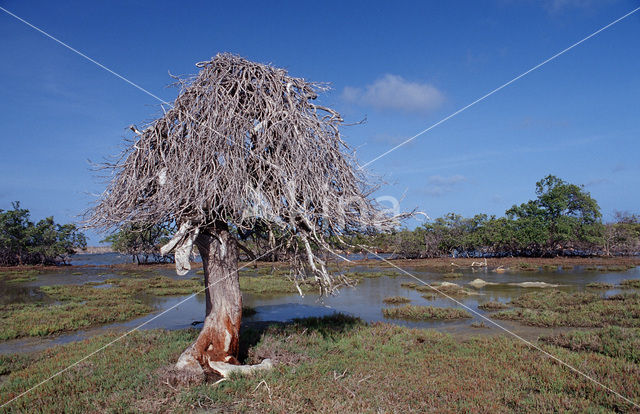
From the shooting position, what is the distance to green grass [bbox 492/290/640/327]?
14.1 m

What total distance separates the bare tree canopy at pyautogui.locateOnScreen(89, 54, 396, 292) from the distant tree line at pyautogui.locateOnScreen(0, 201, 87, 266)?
4982 centimetres

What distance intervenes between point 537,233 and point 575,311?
→ 132 feet

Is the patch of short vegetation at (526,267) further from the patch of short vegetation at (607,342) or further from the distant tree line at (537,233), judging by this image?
the patch of short vegetation at (607,342)

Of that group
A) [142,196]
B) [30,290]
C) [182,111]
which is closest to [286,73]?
[182,111]

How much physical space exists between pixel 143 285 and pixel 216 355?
A: 2468cm

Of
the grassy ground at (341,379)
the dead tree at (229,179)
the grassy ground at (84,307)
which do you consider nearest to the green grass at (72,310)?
the grassy ground at (84,307)

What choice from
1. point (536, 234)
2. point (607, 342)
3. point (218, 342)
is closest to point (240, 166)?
point (218, 342)

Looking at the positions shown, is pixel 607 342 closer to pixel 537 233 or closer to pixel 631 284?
pixel 631 284

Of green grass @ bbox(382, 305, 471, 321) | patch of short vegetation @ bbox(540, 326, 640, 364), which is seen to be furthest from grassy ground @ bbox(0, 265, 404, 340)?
patch of short vegetation @ bbox(540, 326, 640, 364)

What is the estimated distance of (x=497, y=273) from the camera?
38000 millimetres

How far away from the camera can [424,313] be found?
17031mm

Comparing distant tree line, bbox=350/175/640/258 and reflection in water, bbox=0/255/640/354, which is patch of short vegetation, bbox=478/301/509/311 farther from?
distant tree line, bbox=350/175/640/258

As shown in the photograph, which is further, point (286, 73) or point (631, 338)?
point (631, 338)

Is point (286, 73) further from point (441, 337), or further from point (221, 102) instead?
point (441, 337)
